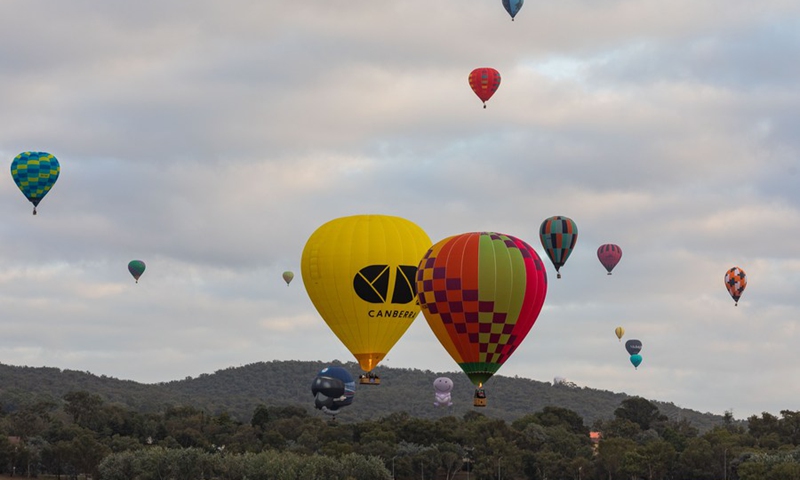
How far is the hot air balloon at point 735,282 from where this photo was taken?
424ft

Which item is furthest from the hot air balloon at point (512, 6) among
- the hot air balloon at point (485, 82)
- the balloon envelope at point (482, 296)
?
the balloon envelope at point (482, 296)

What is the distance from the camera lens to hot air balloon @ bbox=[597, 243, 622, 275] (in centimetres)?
12112

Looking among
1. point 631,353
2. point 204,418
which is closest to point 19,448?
point 204,418

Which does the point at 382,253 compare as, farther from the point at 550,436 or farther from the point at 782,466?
the point at 550,436

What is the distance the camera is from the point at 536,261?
2847 inches

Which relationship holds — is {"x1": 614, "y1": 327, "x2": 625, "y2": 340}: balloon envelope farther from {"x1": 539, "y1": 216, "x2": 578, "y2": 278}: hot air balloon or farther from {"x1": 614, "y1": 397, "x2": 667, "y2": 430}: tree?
{"x1": 539, "y1": 216, "x2": 578, "y2": 278}: hot air balloon

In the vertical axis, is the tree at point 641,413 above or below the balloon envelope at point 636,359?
below

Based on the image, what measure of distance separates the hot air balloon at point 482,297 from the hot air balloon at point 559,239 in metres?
23.4

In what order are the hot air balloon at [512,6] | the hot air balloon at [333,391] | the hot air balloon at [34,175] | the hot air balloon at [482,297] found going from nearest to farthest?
the hot air balloon at [482,297] < the hot air balloon at [512,6] < the hot air balloon at [34,175] < the hot air balloon at [333,391]

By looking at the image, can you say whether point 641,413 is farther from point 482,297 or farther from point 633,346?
point 482,297

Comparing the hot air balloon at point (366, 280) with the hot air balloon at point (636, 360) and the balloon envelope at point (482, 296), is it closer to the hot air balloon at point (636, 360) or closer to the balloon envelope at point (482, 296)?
the balloon envelope at point (482, 296)

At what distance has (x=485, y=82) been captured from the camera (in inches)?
3831

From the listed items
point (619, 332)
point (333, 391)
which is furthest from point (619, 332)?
point (333, 391)

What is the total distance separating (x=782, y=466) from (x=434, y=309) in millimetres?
Answer: 47053
